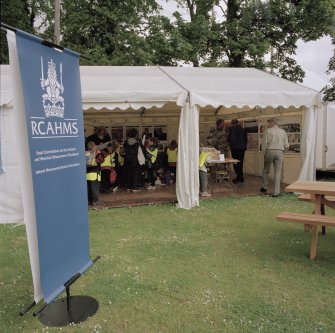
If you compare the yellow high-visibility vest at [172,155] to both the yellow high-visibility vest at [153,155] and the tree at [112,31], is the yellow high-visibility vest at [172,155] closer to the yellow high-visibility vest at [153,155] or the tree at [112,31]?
the yellow high-visibility vest at [153,155]

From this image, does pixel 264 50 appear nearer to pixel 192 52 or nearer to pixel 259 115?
pixel 192 52

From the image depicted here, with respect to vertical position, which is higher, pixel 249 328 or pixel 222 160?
pixel 222 160

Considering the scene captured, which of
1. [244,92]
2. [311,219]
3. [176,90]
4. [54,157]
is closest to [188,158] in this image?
[176,90]

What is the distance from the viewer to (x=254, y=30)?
20250 millimetres

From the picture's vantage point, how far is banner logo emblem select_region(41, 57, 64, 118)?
292 cm

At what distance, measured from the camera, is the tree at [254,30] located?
64.2 ft

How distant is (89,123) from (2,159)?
532 cm

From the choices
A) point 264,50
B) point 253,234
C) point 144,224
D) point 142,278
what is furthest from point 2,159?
point 264,50

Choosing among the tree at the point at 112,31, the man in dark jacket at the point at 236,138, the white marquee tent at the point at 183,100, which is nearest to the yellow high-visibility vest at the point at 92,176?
the white marquee tent at the point at 183,100

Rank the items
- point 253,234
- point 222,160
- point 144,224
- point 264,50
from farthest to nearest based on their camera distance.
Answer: point 264,50
point 222,160
point 144,224
point 253,234

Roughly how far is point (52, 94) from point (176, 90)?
503 cm

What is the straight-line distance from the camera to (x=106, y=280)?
4246mm

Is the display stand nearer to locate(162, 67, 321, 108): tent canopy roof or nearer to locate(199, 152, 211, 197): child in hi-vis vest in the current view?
locate(162, 67, 321, 108): tent canopy roof

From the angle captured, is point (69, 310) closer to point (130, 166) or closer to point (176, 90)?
point (176, 90)
